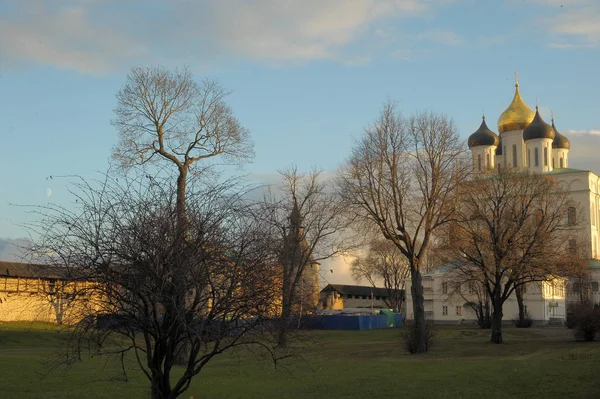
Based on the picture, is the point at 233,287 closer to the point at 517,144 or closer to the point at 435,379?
the point at 435,379

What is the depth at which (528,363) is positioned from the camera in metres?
24.7

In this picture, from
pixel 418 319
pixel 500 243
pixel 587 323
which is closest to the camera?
pixel 418 319

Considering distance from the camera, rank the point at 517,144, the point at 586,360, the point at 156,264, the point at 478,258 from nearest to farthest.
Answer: the point at 156,264 < the point at 586,360 < the point at 478,258 < the point at 517,144

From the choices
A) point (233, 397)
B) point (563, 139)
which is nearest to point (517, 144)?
point (563, 139)

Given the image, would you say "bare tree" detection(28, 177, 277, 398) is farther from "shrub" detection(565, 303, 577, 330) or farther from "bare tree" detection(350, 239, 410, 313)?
"bare tree" detection(350, 239, 410, 313)

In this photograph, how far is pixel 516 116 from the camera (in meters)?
92.2

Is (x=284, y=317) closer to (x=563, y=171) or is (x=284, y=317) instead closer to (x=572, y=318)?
(x=572, y=318)

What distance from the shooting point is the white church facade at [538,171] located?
72.6 meters

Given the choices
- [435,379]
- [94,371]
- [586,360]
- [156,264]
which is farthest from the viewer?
[94,371]

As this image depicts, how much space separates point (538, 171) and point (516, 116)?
35.4 feet

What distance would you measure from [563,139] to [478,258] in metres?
59.1

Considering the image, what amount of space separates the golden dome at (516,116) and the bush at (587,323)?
58.2 meters

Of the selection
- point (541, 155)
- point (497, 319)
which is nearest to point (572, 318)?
point (497, 319)

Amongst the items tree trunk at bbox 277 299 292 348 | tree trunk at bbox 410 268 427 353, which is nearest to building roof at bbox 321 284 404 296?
tree trunk at bbox 410 268 427 353
